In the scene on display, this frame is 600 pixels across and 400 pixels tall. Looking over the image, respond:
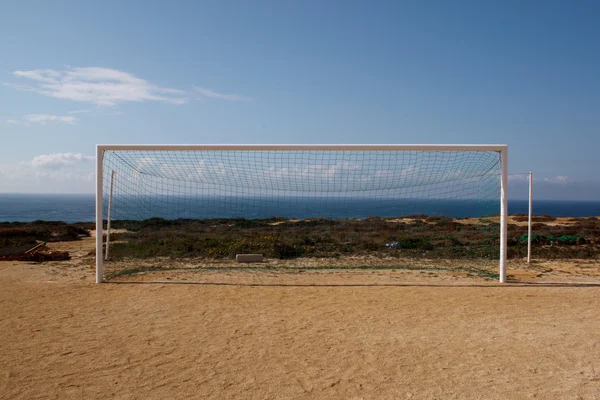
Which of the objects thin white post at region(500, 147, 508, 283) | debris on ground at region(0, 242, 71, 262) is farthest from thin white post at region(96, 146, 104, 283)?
thin white post at region(500, 147, 508, 283)

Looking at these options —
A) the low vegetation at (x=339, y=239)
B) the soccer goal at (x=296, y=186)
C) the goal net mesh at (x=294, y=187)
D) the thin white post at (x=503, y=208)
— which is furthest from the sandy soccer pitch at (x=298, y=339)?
the low vegetation at (x=339, y=239)

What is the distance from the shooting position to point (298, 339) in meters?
5.16

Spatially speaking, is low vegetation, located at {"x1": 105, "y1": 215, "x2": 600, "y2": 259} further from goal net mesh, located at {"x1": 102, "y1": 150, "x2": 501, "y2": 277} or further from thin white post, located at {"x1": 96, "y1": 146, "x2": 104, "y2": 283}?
thin white post, located at {"x1": 96, "y1": 146, "x2": 104, "y2": 283}

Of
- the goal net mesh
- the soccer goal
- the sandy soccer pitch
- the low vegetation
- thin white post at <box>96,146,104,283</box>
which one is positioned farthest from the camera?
the low vegetation

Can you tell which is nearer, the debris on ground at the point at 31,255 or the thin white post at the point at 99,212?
the thin white post at the point at 99,212

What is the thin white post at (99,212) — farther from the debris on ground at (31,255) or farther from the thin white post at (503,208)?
the thin white post at (503,208)

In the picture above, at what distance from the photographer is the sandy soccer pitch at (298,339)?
3.87 metres

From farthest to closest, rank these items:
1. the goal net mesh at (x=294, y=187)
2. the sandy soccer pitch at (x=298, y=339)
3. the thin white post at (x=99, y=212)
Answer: the goal net mesh at (x=294, y=187)
the thin white post at (x=99, y=212)
the sandy soccer pitch at (x=298, y=339)

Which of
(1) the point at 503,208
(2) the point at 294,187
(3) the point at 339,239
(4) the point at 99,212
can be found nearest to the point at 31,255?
(4) the point at 99,212

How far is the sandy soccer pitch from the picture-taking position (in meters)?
3.87

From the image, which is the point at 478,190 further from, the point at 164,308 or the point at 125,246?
the point at 125,246

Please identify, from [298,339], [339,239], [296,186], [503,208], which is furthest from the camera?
[339,239]

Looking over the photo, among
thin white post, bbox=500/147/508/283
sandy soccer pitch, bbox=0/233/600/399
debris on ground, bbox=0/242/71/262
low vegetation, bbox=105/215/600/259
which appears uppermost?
thin white post, bbox=500/147/508/283

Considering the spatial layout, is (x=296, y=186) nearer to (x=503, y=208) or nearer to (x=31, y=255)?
A: (x=503, y=208)
